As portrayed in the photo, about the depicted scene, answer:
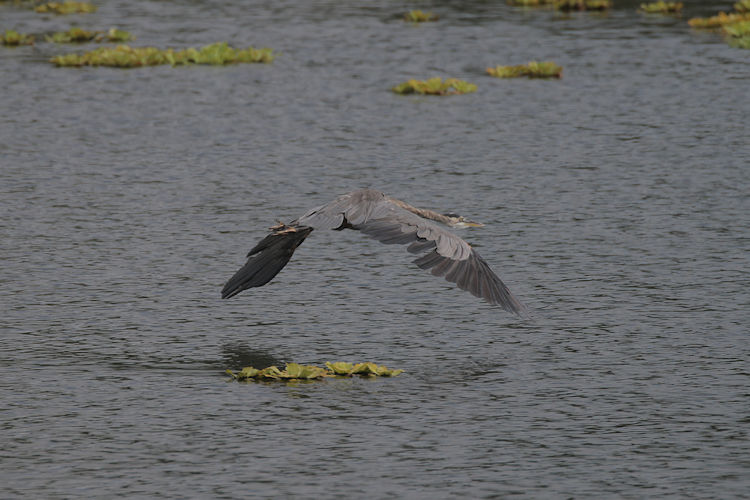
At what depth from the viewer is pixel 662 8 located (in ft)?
116

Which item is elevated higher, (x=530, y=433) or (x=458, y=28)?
(x=458, y=28)

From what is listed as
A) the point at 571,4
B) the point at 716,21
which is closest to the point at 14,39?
the point at 571,4

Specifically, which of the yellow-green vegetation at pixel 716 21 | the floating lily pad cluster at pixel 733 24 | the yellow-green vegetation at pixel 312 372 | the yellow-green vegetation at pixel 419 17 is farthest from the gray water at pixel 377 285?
the yellow-green vegetation at pixel 419 17

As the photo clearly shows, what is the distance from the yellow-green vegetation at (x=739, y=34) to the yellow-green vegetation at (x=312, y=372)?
67.2ft

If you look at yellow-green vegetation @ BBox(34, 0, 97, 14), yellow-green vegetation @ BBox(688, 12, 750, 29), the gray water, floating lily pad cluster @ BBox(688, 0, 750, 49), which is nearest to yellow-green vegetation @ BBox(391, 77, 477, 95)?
the gray water

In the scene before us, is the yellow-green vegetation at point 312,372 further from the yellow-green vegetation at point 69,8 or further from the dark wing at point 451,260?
the yellow-green vegetation at point 69,8

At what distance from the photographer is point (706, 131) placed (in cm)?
2162

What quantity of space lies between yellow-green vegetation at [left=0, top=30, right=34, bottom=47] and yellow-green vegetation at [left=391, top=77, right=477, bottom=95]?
35.5 feet

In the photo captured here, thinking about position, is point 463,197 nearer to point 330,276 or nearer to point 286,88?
point 330,276

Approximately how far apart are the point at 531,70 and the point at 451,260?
52.9ft

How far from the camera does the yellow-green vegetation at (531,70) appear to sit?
86.9ft

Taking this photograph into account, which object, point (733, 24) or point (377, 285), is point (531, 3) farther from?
point (377, 285)

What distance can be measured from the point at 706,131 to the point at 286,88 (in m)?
8.51

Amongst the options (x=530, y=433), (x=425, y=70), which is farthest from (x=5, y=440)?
(x=425, y=70)
